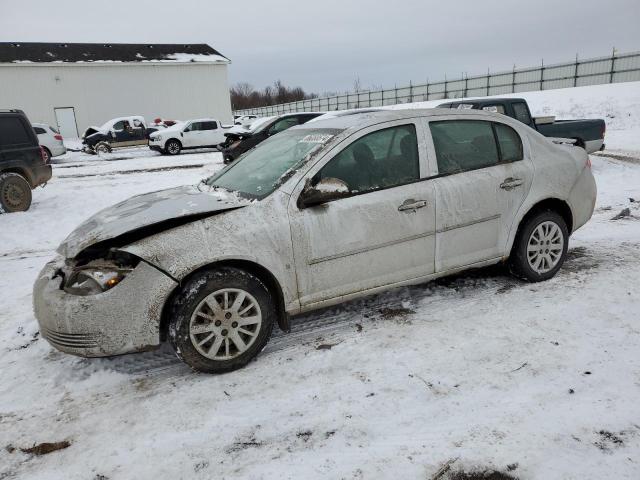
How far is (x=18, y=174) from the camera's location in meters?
8.90

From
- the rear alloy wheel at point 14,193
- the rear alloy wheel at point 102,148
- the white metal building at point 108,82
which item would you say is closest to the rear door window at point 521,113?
the rear alloy wheel at point 14,193

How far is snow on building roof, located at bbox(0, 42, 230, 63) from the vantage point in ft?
106

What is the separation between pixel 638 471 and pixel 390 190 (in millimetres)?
2252

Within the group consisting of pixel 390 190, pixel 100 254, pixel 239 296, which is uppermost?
pixel 390 190

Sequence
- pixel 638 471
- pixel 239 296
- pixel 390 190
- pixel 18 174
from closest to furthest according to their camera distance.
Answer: pixel 638 471 → pixel 239 296 → pixel 390 190 → pixel 18 174

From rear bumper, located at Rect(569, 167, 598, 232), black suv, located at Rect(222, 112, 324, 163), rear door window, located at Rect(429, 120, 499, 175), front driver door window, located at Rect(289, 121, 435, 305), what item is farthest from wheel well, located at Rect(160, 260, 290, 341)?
black suv, located at Rect(222, 112, 324, 163)

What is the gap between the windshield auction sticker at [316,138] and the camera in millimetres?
3527

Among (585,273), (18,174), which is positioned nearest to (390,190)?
(585,273)

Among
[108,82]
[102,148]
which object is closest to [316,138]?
[102,148]

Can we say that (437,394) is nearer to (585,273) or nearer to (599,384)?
(599,384)

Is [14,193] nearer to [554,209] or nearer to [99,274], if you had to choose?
[99,274]

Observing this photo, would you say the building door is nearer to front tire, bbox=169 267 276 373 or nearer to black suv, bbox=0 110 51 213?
black suv, bbox=0 110 51 213

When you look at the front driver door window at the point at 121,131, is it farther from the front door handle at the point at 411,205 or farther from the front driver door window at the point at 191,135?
the front door handle at the point at 411,205

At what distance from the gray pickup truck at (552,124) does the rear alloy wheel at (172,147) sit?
13539 mm
